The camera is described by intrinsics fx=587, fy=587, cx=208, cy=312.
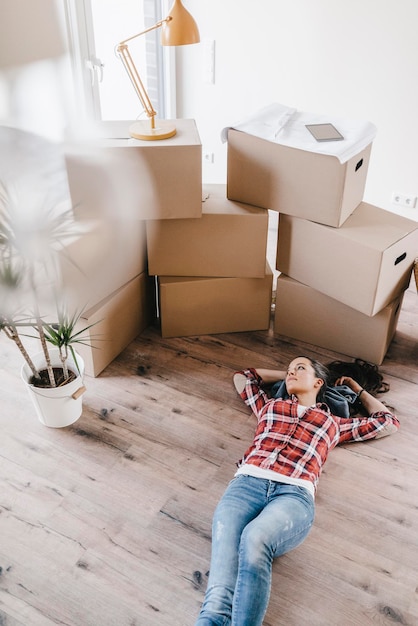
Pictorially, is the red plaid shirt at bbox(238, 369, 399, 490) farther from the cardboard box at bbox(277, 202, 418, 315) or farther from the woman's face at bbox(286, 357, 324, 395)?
the cardboard box at bbox(277, 202, 418, 315)

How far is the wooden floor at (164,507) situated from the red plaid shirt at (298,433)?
8 centimetres

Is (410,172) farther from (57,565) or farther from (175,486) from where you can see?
(57,565)

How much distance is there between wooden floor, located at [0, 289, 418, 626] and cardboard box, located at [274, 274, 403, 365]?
0.31ft

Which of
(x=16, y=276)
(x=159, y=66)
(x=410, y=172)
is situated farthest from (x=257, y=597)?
(x=159, y=66)

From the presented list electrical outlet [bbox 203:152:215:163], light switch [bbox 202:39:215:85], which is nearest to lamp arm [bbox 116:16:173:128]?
light switch [bbox 202:39:215:85]

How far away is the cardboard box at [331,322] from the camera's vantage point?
2.31 metres

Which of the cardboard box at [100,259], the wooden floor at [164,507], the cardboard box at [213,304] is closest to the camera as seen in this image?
the wooden floor at [164,507]

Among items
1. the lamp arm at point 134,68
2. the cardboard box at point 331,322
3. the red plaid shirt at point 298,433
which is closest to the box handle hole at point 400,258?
the cardboard box at point 331,322

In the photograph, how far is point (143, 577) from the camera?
161 cm

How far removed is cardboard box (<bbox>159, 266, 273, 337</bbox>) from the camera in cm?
242

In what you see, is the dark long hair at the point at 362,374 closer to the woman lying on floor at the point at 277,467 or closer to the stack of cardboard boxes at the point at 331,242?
the woman lying on floor at the point at 277,467

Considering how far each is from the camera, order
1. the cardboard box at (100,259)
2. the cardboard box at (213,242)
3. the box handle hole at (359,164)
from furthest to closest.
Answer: the cardboard box at (213,242) → the box handle hole at (359,164) → the cardboard box at (100,259)

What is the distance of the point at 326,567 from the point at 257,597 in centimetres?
31

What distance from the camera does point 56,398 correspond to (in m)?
1.98
